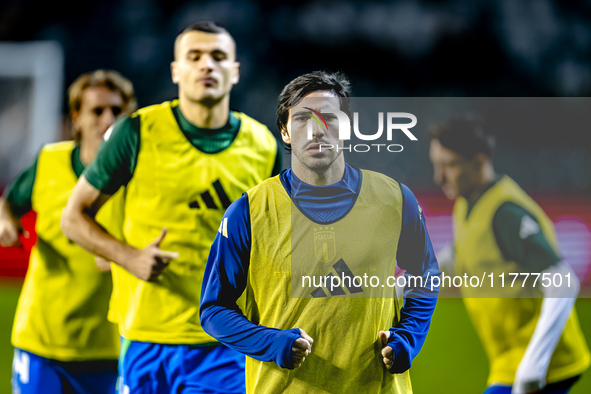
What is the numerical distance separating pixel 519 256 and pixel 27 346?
5.70ft

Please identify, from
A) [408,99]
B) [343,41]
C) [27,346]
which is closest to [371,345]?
[408,99]

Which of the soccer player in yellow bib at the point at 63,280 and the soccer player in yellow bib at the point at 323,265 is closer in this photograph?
the soccer player in yellow bib at the point at 323,265

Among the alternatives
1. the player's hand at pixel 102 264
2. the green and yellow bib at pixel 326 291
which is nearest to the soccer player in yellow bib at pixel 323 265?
the green and yellow bib at pixel 326 291

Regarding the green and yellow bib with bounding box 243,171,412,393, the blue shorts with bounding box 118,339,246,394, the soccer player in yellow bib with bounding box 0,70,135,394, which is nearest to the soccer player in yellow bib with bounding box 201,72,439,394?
the green and yellow bib with bounding box 243,171,412,393

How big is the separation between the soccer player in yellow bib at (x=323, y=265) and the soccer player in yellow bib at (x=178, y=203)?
189 mm

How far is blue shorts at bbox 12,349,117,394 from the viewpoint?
1.76m

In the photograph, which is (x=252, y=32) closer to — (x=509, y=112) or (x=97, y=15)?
(x=97, y=15)

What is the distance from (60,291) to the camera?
5.72ft

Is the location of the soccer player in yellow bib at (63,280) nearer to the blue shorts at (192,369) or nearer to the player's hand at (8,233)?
the player's hand at (8,233)

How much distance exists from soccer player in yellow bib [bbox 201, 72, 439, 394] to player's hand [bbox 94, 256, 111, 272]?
570 mm

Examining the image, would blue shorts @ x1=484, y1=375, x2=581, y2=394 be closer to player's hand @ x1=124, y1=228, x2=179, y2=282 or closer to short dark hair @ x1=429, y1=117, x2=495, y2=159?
short dark hair @ x1=429, y1=117, x2=495, y2=159

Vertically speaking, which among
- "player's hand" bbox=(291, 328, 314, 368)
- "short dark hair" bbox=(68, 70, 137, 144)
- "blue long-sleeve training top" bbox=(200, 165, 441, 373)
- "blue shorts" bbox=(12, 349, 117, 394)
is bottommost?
"blue shorts" bbox=(12, 349, 117, 394)

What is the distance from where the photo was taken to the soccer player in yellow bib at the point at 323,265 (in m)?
1.29

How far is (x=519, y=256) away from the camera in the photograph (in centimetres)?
149
